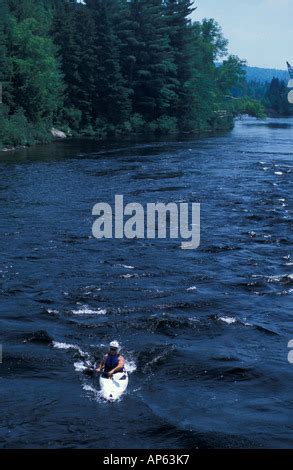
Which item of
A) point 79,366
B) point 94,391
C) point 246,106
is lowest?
point 94,391

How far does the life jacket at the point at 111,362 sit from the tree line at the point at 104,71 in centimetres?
4302

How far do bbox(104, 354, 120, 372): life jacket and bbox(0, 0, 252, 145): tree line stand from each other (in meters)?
43.0

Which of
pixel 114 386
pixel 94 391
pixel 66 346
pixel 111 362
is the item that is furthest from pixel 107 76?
pixel 114 386

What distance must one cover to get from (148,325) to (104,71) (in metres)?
60.9

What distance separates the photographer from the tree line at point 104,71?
59.2 meters

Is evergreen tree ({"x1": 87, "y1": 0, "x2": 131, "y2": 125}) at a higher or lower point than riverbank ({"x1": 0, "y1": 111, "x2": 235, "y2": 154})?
higher

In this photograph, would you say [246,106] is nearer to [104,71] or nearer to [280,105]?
[104,71]

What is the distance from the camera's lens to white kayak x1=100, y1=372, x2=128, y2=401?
45.5ft

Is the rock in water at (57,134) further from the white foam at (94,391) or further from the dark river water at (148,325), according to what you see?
the white foam at (94,391)

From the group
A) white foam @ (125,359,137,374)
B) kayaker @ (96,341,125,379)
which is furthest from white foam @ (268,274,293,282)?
kayaker @ (96,341,125,379)

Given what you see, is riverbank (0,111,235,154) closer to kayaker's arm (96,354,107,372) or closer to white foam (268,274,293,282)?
white foam (268,274,293,282)

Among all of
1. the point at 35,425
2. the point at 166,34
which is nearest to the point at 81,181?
the point at 35,425

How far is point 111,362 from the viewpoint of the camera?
566 inches
